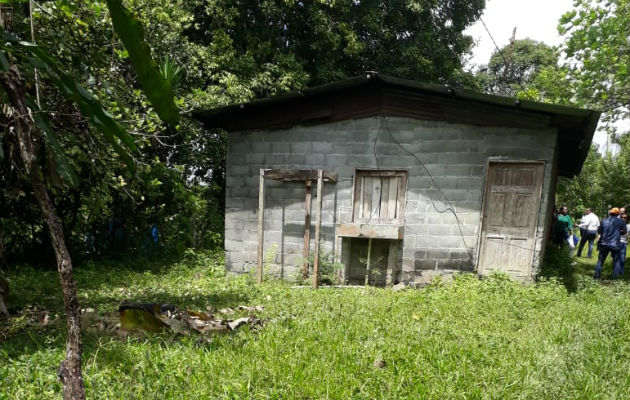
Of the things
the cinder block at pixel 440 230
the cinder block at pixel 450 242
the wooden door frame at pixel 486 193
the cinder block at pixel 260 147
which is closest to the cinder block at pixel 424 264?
the cinder block at pixel 450 242

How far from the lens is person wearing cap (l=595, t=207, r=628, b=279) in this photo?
9039mm

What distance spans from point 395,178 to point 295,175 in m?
1.97

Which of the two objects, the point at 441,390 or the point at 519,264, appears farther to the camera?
the point at 519,264

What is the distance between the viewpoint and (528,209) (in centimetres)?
703

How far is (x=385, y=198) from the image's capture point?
25.1 feet

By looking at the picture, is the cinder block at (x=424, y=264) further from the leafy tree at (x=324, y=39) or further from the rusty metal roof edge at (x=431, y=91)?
the leafy tree at (x=324, y=39)

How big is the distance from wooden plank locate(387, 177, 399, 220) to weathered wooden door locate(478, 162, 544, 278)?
1.63 meters

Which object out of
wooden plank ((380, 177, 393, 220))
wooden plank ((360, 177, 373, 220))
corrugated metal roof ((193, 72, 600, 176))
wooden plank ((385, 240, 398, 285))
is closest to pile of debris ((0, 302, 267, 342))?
wooden plank ((385, 240, 398, 285))

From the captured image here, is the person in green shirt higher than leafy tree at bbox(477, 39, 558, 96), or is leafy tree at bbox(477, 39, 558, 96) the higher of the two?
leafy tree at bbox(477, 39, 558, 96)

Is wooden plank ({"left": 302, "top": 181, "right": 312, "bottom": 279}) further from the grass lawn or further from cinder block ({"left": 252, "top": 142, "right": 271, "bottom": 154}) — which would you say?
the grass lawn

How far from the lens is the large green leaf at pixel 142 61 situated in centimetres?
117

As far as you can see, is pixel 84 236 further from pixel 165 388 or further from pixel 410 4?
pixel 410 4

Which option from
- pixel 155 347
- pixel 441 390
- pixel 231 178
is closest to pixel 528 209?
pixel 441 390

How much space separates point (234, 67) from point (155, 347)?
387 inches
